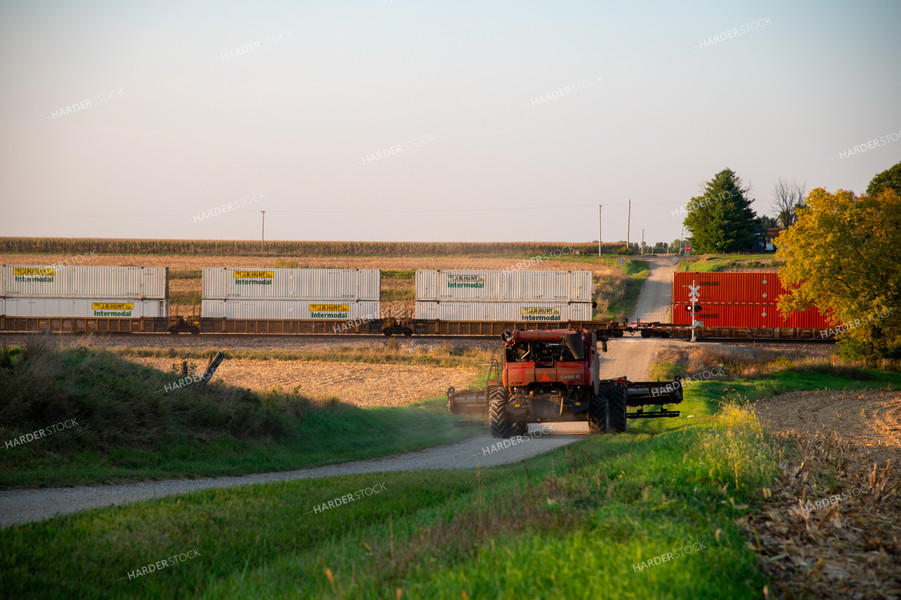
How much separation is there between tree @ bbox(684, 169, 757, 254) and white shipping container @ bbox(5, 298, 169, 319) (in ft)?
203

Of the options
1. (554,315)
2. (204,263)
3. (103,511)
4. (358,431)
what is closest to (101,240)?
(204,263)

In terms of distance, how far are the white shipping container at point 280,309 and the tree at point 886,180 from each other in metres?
65.5

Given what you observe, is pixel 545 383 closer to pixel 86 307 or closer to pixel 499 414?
pixel 499 414

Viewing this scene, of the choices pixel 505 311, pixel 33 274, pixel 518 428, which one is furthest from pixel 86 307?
pixel 518 428

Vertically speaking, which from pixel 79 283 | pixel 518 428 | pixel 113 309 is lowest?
pixel 518 428

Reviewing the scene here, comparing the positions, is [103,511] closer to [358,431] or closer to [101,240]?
[358,431]

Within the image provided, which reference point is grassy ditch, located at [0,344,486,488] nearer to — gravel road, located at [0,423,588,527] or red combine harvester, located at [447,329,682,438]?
gravel road, located at [0,423,588,527]

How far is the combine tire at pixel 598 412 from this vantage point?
54.0 feet

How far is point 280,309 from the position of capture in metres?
43.0

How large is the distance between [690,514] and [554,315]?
37480 mm

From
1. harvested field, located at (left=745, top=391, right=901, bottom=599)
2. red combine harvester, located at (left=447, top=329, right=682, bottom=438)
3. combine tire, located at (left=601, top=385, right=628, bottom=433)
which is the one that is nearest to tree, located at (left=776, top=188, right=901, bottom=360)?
combine tire, located at (left=601, top=385, right=628, bottom=433)

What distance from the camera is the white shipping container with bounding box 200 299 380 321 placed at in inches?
1692

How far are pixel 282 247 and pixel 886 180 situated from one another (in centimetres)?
7840

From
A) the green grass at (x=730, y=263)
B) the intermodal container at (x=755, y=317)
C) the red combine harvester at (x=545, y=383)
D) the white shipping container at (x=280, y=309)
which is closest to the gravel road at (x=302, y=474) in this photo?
the red combine harvester at (x=545, y=383)
